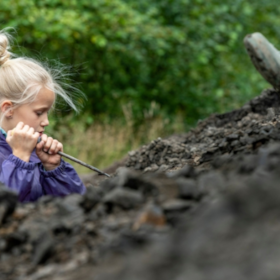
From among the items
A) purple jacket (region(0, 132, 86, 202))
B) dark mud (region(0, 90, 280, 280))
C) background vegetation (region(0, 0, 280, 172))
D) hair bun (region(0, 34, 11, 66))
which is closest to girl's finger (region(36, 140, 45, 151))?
purple jacket (region(0, 132, 86, 202))

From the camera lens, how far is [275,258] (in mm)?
1275

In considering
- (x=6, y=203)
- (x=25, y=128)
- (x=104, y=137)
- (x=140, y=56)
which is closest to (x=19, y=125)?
(x=25, y=128)

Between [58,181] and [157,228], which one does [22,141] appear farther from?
[157,228]

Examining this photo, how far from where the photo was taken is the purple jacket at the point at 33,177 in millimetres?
3059

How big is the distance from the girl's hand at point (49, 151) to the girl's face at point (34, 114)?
0.11m

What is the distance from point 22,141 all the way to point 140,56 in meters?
6.03

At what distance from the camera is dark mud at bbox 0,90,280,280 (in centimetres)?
135

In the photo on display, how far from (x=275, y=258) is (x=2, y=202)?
1261 mm

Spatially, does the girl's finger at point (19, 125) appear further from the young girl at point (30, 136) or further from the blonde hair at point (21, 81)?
the blonde hair at point (21, 81)

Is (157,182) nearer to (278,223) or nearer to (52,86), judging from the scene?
(278,223)

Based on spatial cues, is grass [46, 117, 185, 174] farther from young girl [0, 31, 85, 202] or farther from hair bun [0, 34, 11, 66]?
young girl [0, 31, 85, 202]

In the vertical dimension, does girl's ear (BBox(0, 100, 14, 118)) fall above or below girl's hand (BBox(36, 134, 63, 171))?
above

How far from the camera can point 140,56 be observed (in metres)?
8.90

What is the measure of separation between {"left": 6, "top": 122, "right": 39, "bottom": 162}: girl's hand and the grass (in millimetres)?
4102
